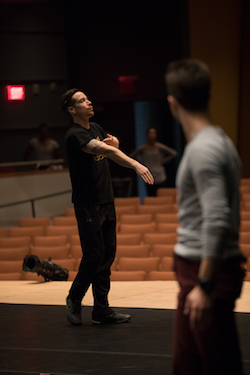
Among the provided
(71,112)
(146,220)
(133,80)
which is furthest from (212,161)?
(133,80)

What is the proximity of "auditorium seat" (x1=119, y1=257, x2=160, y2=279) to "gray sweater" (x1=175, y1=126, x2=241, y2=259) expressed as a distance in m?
2.91

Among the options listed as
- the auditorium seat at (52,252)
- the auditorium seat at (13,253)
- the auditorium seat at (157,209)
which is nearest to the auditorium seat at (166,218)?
the auditorium seat at (157,209)

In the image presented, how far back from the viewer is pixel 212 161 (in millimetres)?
1248

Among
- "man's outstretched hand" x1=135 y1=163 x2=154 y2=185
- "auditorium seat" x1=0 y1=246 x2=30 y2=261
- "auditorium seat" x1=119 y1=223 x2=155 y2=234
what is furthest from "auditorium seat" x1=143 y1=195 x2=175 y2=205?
"man's outstretched hand" x1=135 y1=163 x2=154 y2=185

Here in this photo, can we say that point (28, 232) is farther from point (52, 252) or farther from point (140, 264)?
point (140, 264)

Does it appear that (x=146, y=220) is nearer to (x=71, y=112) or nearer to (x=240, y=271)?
(x=71, y=112)

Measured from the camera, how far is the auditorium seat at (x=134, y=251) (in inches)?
181

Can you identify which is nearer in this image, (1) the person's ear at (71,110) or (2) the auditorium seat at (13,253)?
(1) the person's ear at (71,110)

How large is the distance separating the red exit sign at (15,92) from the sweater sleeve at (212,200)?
27.7 feet

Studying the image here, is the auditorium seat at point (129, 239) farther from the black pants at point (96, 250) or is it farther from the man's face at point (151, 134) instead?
the man's face at point (151, 134)

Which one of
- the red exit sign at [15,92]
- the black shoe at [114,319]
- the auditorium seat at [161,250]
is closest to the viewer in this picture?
the black shoe at [114,319]

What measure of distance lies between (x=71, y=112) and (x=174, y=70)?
131 cm

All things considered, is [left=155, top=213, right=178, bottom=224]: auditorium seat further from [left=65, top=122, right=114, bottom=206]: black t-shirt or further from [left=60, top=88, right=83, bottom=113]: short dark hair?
[left=60, top=88, right=83, bottom=113]: short dark hair

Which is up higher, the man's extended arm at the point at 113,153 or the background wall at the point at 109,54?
the background wall at the point at 109,54
